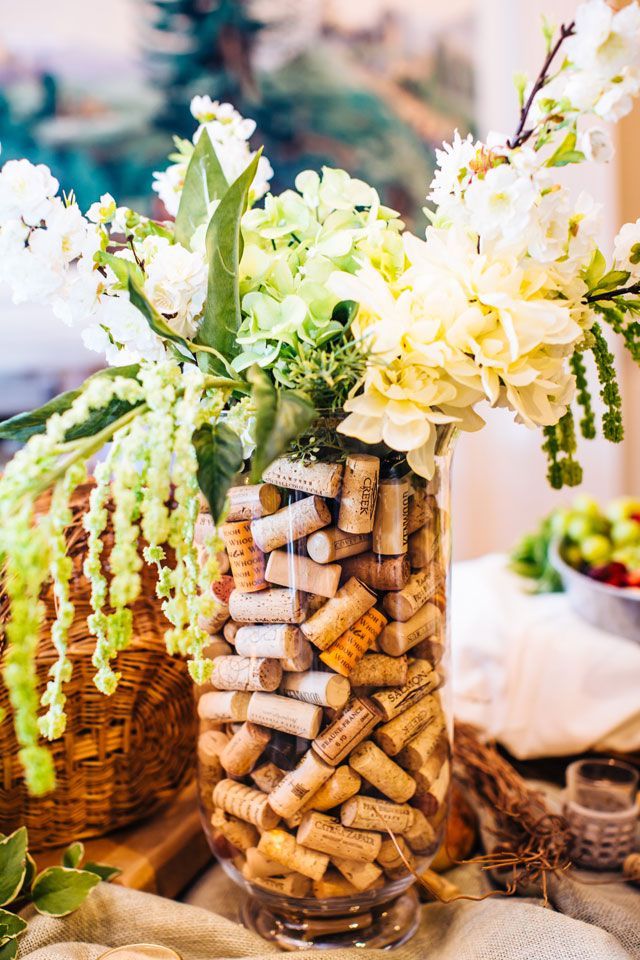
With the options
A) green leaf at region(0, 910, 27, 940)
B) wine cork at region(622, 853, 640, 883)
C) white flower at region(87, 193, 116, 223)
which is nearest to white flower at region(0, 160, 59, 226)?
white flower at region(87, 193, 116, 223)

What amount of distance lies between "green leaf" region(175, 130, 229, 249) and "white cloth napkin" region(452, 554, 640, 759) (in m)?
0.67

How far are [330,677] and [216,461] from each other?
0.66ft

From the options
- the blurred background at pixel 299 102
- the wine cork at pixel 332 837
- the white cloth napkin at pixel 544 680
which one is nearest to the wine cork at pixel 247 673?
the wine cork at pixel 332 837

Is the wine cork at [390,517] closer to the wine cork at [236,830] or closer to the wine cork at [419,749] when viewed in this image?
the wine cork at [419,749]

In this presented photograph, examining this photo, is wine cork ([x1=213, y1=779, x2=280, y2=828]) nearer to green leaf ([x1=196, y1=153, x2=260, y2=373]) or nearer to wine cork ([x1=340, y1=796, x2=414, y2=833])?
wine cork ([x1=340, y1=796, x2=414, y2=833])

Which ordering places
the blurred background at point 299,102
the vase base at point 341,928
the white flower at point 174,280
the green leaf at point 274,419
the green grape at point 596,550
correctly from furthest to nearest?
the blurred background at point 299,102
the green grape at point 596,550
the vase base at point 341,928
the white flower at point 174,280
the green leaf at point 274,419

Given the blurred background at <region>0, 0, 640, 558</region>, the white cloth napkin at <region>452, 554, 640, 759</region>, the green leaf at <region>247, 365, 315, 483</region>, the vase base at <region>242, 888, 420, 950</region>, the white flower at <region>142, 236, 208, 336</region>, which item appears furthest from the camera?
the blurred background at <region>0, 0, 640, 558</region>

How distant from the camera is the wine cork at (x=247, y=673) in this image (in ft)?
2.10

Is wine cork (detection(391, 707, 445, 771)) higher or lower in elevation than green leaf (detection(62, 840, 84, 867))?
higher

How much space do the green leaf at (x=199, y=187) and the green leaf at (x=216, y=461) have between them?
0.70 feet

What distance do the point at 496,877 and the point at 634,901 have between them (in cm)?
12

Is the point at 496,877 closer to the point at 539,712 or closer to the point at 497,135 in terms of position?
the point at 539,712

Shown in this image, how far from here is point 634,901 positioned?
76cm

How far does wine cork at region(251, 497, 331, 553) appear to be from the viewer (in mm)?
618
